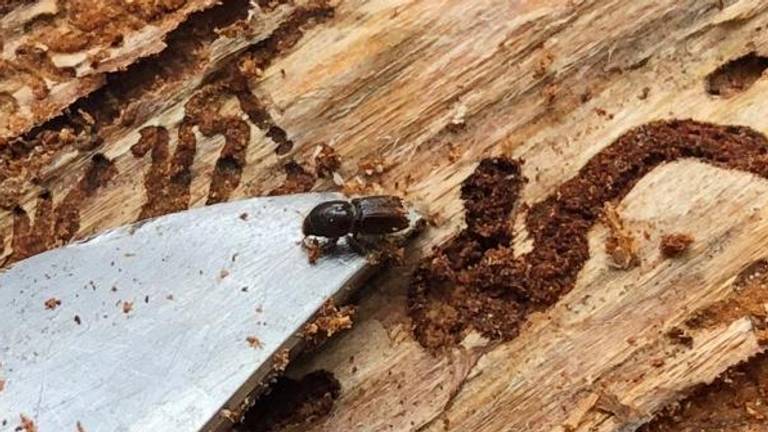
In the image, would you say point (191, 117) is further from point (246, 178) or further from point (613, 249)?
point (613, 249)

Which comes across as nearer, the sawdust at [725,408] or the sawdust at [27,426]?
the sawdust at [27,426]

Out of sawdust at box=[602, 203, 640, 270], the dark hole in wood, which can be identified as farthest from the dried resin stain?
the dark hole in wood

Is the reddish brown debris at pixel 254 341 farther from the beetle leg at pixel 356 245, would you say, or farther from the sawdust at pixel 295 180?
the sawdust at pixel 295 180

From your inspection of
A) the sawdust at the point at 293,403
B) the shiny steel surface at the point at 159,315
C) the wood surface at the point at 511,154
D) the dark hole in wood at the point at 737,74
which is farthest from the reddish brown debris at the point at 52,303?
the dark hole in wood at the point at 737,74

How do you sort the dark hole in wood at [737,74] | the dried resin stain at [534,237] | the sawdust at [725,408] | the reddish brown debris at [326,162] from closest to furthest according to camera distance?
the sawdust at [725,408] → the dried resin stain at [534,237] → the dark hole in wood at [737,74] → the reddish brown debris at [326,162]

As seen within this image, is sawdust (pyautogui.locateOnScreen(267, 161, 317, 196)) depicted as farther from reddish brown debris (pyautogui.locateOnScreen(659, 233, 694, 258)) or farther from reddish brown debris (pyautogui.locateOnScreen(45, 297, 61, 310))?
reddish brown debris (pyautogui.locateOnScreen(659, 233, 694, 258))

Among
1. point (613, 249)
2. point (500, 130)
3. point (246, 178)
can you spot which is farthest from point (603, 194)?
point (246, 178)

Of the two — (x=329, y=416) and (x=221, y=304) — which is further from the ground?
(x=221, y=304)
